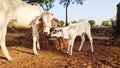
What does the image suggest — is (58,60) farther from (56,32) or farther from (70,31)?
(70,31)

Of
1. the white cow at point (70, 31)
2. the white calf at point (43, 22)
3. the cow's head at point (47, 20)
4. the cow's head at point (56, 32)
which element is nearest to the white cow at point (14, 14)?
the white calf at point (43, 22)

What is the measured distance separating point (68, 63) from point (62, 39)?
2269mm

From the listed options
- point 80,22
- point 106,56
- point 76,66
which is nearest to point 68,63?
point 76,66

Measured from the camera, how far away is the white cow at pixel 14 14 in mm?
10172

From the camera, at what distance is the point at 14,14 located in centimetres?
1075

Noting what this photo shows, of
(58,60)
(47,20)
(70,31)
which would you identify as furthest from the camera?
(70,31)

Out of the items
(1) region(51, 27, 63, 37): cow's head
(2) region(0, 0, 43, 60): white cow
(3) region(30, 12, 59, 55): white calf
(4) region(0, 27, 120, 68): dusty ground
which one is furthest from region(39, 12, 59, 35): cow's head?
(4) region(0, 27, 120, 68): dusty ground

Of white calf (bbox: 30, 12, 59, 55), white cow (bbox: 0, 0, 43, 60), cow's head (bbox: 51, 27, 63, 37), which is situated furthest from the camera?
cow's head (bbox: 51, 27, 63, 37)

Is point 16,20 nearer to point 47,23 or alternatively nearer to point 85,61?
point 47,23

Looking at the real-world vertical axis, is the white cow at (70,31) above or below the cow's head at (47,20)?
below

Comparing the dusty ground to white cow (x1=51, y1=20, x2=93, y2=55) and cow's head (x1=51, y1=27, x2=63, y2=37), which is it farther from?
cow's head (x1=51, y1=27, x2=63, y2=37)

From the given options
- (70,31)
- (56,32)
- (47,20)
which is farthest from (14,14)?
(70,31)

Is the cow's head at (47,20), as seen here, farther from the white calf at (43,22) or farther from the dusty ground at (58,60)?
the dusty ground at (58,60)

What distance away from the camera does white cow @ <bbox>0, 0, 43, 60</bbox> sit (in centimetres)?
1017
